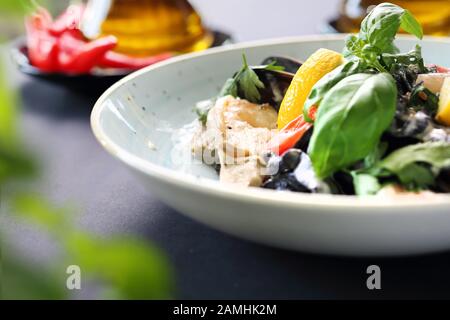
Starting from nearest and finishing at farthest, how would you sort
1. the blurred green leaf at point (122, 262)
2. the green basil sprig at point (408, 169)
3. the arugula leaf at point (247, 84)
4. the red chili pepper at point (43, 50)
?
the blurred green leaf at point (122, 262) < the green basil sprig at point (408, 169) < the arugula leaf at point (247, 84) < the red chili pepper at point (43, 50)

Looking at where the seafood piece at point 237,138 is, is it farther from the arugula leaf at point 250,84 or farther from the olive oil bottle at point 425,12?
the olive oil bottle at point 425,12

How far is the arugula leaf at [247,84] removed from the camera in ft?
4.47

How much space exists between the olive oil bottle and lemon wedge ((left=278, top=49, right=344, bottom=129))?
897 mm

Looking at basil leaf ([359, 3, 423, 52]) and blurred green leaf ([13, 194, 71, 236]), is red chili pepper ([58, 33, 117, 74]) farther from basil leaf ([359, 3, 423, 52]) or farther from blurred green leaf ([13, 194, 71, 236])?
blurred green leaf ([13, 194, 71, 236])

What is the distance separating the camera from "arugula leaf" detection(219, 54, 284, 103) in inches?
53.6

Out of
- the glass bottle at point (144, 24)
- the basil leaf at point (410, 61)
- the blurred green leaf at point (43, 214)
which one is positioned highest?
the glass bottle at point (144, 24)

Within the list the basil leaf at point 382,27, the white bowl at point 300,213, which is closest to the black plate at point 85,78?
the white bowl at point 300,213

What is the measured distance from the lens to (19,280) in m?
0.17

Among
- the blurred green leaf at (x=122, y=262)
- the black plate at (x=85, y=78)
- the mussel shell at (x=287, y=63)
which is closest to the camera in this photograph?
the blurred green leaf at (x=122, y=262)

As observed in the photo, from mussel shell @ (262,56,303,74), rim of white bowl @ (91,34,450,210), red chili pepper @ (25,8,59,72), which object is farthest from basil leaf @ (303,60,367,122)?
red chili pepper @ (25,8,59,72)

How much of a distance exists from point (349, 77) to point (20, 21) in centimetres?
84

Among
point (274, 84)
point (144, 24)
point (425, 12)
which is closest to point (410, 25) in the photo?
point (274, 84)

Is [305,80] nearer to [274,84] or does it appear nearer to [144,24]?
[274,84]

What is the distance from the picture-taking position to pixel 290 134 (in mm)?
1078
